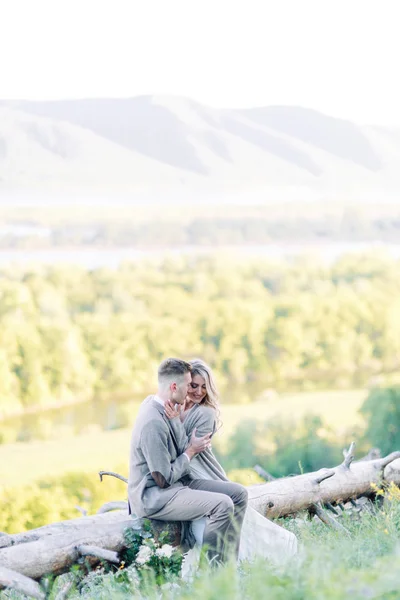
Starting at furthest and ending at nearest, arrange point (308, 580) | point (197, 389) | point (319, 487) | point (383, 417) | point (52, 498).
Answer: point (383, 417) < point (52, 498) < point (319, 487) < point (197, 389) < point (308, 580)

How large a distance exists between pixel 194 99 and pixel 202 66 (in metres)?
0.46

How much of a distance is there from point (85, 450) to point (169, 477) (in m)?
6.11

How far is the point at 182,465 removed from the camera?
4422mm

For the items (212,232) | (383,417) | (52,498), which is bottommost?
(52,498)

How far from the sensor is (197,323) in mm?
11305

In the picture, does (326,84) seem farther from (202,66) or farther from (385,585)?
(385,585)

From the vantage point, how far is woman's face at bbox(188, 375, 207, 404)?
4730 millimetres

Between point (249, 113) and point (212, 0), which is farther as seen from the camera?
point (249, 113)

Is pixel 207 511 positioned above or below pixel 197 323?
below

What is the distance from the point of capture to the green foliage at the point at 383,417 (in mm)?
10880

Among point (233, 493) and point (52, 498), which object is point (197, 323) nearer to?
point (52, 498)

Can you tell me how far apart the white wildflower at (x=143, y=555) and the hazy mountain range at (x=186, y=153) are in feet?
24.3

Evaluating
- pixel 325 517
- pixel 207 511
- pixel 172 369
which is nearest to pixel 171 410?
pixel 172 369

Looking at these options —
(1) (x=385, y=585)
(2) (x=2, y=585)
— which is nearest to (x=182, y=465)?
(2) (x=2, y=585)
